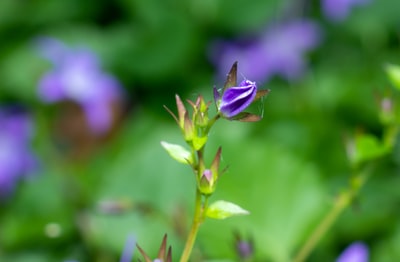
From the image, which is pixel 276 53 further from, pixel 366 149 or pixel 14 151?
pixel 366 149

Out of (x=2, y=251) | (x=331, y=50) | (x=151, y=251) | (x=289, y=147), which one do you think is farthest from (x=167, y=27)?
(x=151, y=251)

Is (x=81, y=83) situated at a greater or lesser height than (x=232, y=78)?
lesser

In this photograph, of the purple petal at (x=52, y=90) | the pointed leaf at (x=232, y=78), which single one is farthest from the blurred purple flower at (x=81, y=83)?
the pointed leaf at (x=232, y=78)

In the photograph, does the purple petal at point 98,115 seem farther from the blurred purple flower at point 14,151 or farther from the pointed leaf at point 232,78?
the pointed leaf at point 232,78

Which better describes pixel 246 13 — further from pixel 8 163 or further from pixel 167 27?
pixel 8 163

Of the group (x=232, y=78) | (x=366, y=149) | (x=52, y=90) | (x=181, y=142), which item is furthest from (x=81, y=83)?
(x=232, y=78)

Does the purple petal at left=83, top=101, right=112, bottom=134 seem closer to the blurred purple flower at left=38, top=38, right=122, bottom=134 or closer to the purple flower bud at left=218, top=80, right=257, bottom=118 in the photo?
the blurred purple flower at left=38, top=38, right=122, bottom=134
